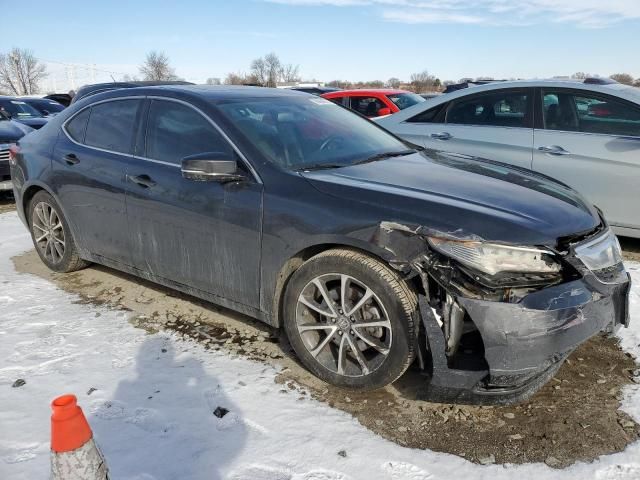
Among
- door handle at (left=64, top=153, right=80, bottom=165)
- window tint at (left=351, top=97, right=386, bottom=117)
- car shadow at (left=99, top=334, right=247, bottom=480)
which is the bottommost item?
car shadow at (left=99, top=334, right=247, bottom=480)

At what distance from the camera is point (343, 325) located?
2.72 meters

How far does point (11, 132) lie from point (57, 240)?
5.23 metres

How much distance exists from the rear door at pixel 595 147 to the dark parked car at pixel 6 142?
730 centimetres

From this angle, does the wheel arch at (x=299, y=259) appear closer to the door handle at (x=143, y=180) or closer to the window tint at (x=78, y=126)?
the door handle at (x=143, y=180)

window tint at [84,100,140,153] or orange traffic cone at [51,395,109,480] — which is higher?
window tint at [84,100,140,153]

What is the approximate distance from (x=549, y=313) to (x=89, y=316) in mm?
3120

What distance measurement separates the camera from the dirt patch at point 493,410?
236 centimetres

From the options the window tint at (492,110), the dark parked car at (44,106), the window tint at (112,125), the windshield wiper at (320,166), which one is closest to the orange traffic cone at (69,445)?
the windshield wiper at (320,166)

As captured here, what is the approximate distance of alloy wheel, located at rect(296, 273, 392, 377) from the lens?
8.60 ft

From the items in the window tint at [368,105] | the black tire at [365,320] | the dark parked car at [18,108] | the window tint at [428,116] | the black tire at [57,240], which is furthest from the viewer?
the dark parked car at [18,108]

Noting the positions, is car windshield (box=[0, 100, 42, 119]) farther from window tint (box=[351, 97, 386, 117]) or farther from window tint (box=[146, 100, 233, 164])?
window tint (box=[146, 100, 233, 164])

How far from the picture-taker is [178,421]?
2.54 meters

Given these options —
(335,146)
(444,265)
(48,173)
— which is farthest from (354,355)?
(48,173)

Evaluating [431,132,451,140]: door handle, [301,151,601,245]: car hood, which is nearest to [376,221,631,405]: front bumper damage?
[301,151,601,245]: car hood
